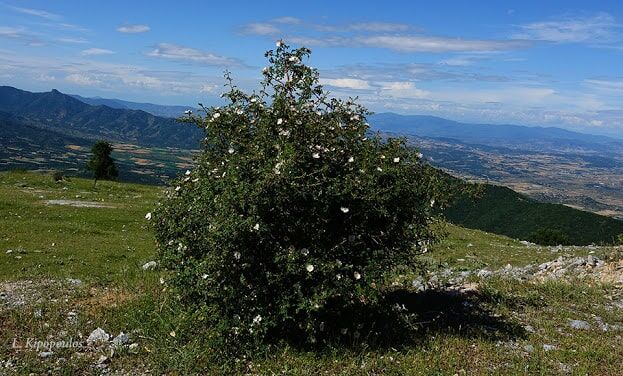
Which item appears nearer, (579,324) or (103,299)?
(579,324)

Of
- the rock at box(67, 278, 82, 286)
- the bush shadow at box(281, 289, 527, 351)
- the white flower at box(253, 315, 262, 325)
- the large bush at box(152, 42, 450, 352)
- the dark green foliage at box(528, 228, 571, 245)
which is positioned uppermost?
→ the large bush at box(152, 42, 450, 352)

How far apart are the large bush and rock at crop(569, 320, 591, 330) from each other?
4370 mm

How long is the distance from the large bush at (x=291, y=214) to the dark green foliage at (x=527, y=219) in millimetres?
74753

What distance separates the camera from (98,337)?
10805 millimetres

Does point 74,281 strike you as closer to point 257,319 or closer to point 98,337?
point 98,337

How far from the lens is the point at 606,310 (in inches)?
541

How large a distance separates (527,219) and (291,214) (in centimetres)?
10362

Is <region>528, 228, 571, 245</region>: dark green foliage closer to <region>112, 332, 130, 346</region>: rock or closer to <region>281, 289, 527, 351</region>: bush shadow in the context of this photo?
<region>281, 289, 527, 351</region>: bush shadow

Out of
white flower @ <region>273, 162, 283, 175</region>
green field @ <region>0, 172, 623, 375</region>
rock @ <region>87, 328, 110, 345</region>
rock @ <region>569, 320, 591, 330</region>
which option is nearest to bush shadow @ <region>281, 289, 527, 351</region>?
green field @ <region>0, 172, 623, 375</region>

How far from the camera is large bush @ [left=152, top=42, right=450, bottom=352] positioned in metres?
9.77

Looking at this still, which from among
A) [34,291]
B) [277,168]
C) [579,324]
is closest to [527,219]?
[579,324]

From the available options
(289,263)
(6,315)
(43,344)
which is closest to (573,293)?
(289,263)

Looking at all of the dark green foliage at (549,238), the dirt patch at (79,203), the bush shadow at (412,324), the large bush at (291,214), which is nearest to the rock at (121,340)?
the large bush at (291,214)

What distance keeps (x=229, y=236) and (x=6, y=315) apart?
253 inches
